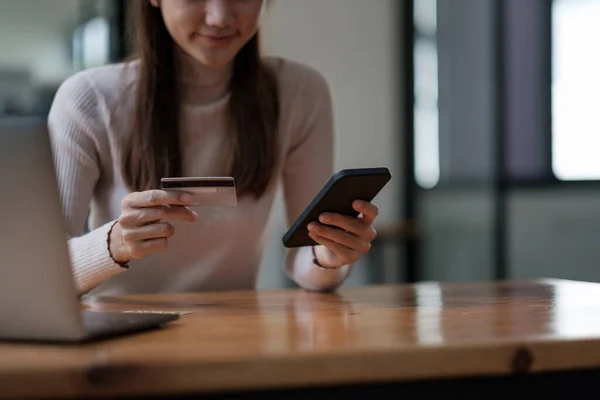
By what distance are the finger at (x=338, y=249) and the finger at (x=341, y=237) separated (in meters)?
0.01

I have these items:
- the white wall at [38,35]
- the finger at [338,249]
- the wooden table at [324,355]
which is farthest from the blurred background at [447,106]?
the wooden table at [324,355]

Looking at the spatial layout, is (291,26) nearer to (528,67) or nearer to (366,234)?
(528,67)

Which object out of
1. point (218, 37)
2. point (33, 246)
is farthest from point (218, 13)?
point (33, 246)

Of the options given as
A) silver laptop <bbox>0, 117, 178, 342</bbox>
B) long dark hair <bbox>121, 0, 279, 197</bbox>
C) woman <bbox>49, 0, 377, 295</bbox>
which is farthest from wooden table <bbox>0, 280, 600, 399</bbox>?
long dark hair <bbox>121, 0, 279, 197</bbox>

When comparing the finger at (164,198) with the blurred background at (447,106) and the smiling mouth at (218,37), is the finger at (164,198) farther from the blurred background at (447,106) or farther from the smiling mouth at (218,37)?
the blurred background at (447,106)

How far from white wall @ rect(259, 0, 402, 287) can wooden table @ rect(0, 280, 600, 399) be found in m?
3.57

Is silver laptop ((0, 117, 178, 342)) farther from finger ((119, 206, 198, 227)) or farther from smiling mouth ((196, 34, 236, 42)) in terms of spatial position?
smiling mouth ((196, 34, 236, 42))

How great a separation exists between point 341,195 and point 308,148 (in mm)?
500

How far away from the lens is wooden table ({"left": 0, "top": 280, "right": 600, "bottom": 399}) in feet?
Result: 2.48

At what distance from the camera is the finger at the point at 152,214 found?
125 cm

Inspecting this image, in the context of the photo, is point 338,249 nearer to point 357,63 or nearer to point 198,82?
point 198,82

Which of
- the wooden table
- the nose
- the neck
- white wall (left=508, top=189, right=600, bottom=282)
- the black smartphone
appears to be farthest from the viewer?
white wall (left=508, top=189, right=600, bottom=282)

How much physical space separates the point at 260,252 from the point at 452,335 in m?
0.90

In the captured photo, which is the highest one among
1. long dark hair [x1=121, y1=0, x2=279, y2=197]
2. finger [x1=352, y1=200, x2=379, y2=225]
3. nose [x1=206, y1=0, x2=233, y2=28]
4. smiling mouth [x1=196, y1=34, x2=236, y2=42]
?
nose [x1=206, y1=0, x2=233, y2=28]
